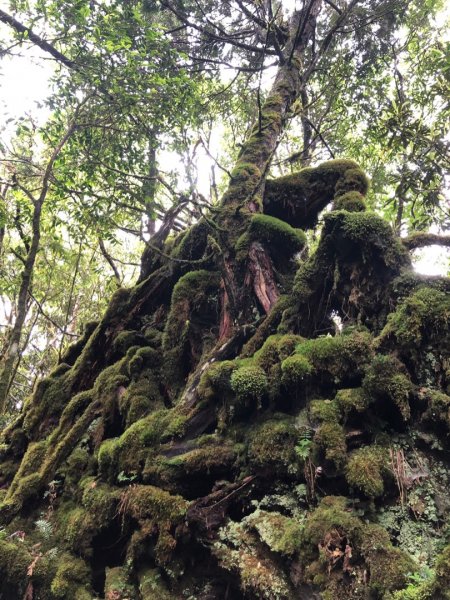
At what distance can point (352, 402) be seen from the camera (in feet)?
12.7

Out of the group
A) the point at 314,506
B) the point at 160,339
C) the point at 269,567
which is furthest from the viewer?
the point at 160,339

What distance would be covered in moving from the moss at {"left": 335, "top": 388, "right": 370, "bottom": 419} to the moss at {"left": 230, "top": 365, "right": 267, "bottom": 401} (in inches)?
31.9

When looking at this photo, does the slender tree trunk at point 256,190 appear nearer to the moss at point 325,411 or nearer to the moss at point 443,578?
the moss at point 325,411

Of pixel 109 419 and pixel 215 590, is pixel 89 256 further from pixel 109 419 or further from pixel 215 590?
pixel 215 590

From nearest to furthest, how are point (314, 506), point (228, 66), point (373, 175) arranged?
point (314, 506)
point (228, 66)
point (373, 175)

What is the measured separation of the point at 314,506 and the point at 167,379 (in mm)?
2958

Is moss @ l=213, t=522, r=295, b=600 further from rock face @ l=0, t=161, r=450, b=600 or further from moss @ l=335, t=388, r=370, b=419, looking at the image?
moss @ l=335, t=388, r=370, b=419

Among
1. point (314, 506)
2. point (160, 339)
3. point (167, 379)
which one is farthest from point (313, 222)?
point (314, 506)

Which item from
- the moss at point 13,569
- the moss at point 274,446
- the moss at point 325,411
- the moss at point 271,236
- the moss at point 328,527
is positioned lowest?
the moss at point 13,569

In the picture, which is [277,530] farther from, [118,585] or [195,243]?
[195,243]

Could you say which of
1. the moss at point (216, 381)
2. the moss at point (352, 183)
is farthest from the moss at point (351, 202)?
the moss at point (216, 381)

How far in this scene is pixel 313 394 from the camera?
14.1 feet

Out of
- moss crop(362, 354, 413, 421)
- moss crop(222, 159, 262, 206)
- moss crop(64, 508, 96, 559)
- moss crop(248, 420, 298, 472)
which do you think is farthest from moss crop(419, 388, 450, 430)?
moss crop(222, 159, 262, 206)

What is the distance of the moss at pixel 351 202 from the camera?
253 inches
